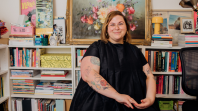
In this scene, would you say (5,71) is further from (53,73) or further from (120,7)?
(120,7)

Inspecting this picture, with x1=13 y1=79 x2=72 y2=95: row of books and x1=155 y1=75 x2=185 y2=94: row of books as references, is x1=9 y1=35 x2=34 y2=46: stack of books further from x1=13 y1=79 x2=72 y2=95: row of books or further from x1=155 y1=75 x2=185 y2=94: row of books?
x1=155 y1=75 x2=185 y2=94: row of books

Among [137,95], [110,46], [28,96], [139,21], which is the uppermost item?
[139,21]

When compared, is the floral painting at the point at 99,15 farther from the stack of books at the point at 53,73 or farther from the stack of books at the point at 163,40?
the stack of books at the point at 53,73

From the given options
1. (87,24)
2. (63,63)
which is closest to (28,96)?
(63,63)

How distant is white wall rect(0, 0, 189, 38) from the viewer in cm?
243

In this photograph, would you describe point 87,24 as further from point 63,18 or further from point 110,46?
point 110,46

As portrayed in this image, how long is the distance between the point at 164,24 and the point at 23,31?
2.04 m

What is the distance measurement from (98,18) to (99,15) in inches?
1.8

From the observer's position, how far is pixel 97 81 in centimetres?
134

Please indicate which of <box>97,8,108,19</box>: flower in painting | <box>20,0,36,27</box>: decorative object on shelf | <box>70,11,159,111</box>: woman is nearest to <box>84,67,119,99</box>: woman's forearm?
<box>70,11,159,111</box>: woman

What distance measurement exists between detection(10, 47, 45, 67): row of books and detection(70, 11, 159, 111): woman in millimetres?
1034

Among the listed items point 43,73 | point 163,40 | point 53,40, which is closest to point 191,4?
point 163,40

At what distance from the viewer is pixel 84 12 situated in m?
2.36

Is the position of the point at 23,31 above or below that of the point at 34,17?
below
